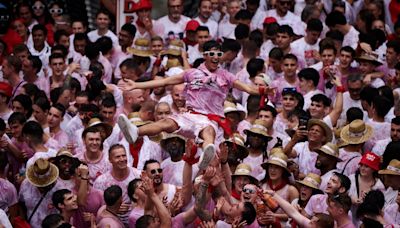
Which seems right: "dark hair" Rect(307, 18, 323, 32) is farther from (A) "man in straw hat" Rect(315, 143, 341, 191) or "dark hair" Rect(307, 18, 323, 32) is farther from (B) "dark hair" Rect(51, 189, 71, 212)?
(B) "dark hair" Rect(51, 189, 71, 212)

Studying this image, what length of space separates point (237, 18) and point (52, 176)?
17.2 feet

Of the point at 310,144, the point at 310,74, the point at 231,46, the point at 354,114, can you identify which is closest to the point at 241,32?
the point at 231,46

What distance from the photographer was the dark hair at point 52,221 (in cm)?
1459

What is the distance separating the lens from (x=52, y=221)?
1462cm

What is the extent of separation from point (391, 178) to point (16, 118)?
15.6ft

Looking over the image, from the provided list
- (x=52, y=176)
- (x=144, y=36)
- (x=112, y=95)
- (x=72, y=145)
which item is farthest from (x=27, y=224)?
(x=144, y=36)

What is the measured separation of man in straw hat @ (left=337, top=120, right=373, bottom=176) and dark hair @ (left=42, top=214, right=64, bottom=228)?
3.43 metres

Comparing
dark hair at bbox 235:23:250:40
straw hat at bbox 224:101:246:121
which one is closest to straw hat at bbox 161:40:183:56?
dark hair at bbox 235:23:250:40

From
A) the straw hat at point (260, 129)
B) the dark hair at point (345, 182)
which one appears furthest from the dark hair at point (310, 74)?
the dark hair at point (345, 182)

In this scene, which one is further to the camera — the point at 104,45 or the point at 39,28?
the point at 39,28

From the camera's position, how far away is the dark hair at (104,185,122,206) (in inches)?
588

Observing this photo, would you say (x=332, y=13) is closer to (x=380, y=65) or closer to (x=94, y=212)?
(x=380, y=65)

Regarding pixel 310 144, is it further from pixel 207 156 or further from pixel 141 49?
pixel 141 49

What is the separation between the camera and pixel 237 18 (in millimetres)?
19984
